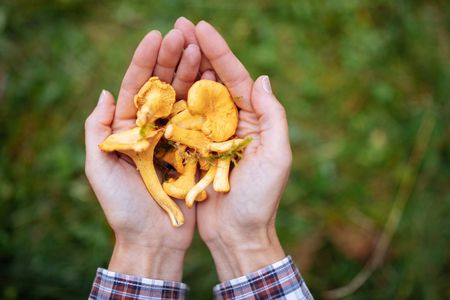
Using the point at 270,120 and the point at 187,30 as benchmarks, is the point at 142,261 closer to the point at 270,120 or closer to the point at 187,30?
the point at 270,120

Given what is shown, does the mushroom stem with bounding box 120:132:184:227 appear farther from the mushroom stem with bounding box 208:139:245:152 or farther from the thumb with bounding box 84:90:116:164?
the mushroom stem with bounding box 208:139:245:152

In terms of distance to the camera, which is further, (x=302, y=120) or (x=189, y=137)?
(x=302, y=120)

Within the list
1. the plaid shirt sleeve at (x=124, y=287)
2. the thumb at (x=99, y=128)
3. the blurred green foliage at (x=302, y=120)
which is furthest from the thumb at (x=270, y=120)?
the blurred green foliage at (x=302, y=120)

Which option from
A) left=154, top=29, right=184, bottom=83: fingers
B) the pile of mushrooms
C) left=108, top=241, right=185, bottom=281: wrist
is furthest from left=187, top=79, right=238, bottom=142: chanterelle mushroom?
left=108, top=241, right=185, bottom=281: wrist

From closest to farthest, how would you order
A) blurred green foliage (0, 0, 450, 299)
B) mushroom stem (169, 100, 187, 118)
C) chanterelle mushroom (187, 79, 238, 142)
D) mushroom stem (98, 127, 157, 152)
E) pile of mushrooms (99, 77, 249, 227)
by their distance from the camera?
mushroom stem (98, 127, 157, 152)
pile of mushrooms (99, 77, 249, 227)
chanterelle mushroom (187, 79, 238, 142)
mushroom stem (169, 100, 187, 118)
blurred green foliage (0, 0, 450, 299)

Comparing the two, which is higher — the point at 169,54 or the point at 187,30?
the point at 187,30

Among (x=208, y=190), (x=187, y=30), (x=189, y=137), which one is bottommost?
(x=208, y=190)

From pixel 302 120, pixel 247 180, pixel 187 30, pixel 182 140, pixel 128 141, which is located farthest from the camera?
pixel 302 120

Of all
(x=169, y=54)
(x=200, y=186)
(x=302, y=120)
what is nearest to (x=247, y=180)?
(x=200, y=186)
